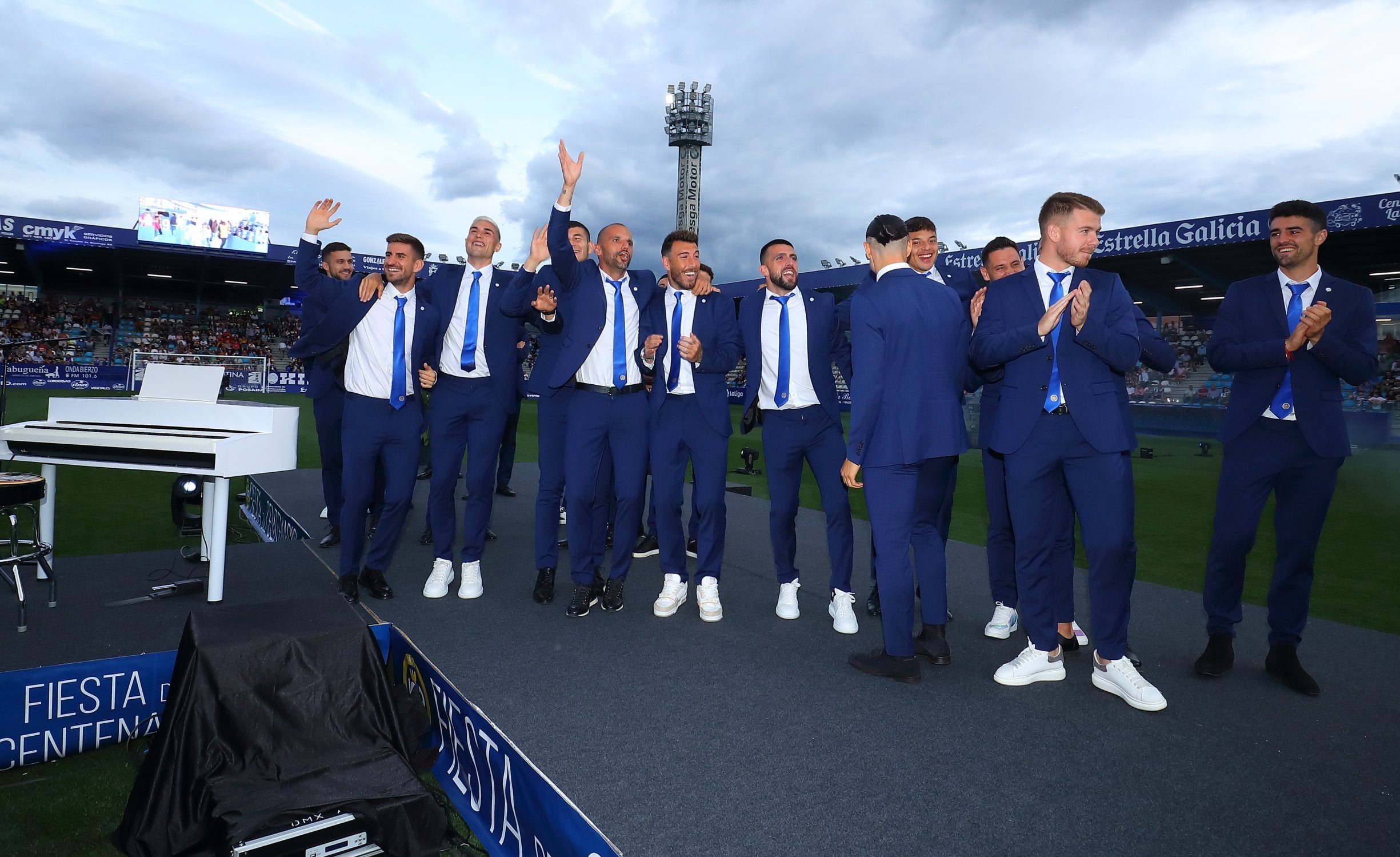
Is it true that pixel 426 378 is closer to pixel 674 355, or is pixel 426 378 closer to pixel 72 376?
pixel 674 355

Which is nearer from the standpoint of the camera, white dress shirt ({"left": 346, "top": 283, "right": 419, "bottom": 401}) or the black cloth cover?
the black cloth cover

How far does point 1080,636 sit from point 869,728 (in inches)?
61.7

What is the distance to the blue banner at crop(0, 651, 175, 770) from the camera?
8.04ft

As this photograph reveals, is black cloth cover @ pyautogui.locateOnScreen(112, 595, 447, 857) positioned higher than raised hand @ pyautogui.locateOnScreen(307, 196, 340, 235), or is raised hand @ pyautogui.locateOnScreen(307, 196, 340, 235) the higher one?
raised hand @ pyautogui.locateOnScreen(307, 196, 340, 235)

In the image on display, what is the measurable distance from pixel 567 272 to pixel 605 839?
2.99 metres

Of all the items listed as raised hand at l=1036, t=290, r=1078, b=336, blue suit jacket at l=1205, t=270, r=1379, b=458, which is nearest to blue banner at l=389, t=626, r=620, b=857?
raised hand at l=1036, t=290, r=1078, b=336

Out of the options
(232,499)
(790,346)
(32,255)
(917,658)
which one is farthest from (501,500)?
(32,255)

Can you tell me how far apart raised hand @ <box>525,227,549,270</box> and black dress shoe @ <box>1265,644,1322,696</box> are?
376 centimetres

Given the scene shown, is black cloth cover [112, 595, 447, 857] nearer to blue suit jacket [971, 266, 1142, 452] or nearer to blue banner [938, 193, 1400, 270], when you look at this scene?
blue suit jacket [971, 266, 1142, 452]

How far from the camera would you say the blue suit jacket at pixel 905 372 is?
307 cm

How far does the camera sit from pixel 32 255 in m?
26.8

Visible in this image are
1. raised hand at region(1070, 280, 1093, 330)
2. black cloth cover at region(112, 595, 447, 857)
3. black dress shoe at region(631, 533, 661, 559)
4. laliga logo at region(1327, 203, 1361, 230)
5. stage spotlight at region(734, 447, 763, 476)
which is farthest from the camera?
laliga logo at region(1327, 203, 1361, 230)

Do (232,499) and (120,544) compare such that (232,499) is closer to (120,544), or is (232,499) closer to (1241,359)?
(120,544)

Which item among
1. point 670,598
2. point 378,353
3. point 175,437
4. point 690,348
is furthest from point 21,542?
point 690,348
